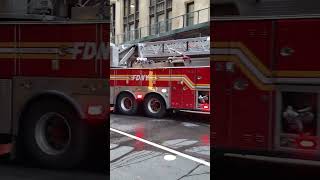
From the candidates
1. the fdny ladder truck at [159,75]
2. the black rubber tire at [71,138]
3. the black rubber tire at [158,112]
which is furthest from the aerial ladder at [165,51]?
the black rubber tire at [71,138]

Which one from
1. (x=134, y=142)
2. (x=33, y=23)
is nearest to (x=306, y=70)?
(x=134, y=142)

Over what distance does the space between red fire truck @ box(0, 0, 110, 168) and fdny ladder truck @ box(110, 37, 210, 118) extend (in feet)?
0.38

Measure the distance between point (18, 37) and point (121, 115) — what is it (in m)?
0.59

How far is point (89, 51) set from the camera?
2.11 meters

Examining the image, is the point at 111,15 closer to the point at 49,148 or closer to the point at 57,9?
the point at 57,9

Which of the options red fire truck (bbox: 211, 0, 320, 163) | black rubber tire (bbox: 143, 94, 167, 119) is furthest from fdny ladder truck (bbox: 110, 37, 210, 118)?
red fire truck (bbox: 211, 0, 320, 163)

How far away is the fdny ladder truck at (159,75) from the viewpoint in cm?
187

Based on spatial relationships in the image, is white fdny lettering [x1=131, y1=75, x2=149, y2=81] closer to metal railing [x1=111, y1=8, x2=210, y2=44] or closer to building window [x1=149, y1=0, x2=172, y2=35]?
metal railing [x1=111, y1=8, x2=210, y2=44]

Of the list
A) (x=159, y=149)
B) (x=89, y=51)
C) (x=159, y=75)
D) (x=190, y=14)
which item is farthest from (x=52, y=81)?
(x=190, y=14)

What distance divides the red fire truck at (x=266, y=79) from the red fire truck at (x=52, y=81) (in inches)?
22.8

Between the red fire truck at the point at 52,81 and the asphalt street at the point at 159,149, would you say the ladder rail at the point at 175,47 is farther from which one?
the asphalt street at the point at 159,149

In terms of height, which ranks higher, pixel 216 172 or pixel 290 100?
pixel 290 100

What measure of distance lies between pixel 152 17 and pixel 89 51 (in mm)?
375

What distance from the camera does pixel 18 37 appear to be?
215cm
